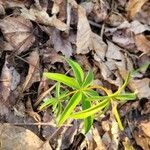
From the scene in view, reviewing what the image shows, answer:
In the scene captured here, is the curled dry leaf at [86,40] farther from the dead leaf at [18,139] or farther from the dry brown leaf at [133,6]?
the dead leaf at [18,139]

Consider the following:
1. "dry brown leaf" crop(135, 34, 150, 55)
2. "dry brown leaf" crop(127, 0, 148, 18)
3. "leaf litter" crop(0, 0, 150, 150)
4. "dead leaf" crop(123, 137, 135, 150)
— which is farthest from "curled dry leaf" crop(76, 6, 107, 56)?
"dead leaf" crop(123, 137, 135, 150)

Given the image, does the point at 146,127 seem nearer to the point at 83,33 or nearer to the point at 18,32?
the point at 83,33

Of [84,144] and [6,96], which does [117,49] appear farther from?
[6,96]

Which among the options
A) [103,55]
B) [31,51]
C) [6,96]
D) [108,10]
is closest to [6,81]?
[6,96]

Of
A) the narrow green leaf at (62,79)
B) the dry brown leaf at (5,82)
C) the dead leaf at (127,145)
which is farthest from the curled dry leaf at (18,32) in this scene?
the dead leaf at (127,145)

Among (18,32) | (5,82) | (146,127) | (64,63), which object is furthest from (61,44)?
(146,127)

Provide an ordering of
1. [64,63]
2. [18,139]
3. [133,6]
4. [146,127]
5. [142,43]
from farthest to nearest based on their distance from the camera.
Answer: [133,6] → [142,43] → [146,127] → [64,63] → [18,139]

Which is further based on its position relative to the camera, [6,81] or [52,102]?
[6,81]
